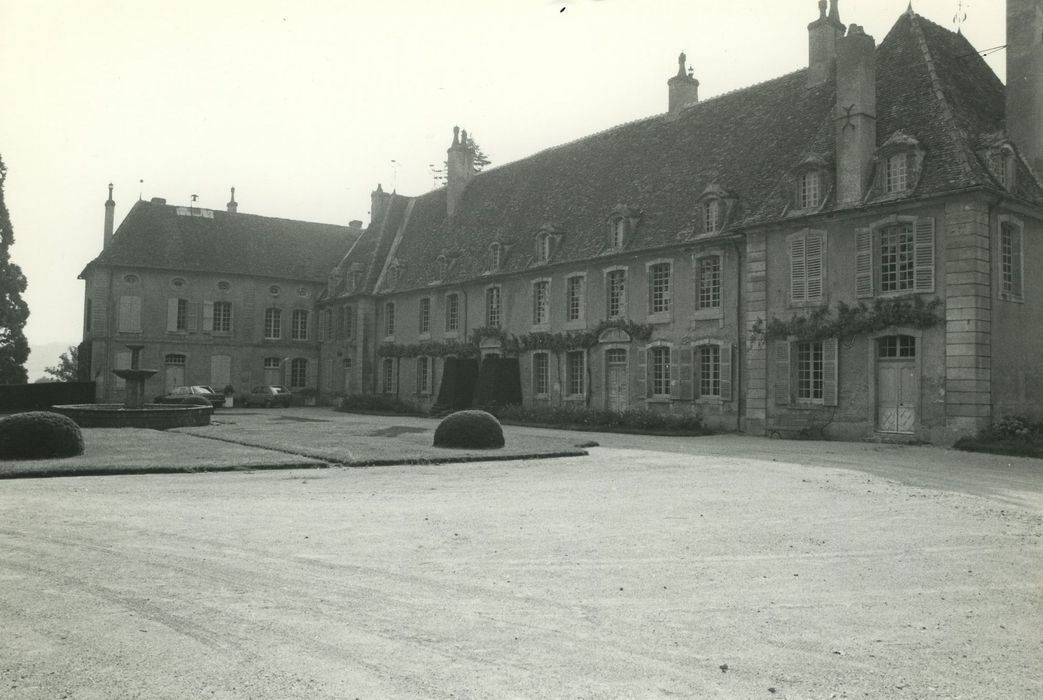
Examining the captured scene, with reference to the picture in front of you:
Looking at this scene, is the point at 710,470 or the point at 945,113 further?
the point at 945,113

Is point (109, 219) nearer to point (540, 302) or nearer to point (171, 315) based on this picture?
point (171, 315)

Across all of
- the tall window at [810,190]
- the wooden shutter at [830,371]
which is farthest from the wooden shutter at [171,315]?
the wooden shutter at [830,371]

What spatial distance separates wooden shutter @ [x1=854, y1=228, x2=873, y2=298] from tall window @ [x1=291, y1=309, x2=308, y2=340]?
3235 cm

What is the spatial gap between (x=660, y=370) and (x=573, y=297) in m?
4.84

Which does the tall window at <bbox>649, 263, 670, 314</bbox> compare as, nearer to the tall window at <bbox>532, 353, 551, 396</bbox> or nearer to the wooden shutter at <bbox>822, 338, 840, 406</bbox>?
the tall window at <bbox>532, 353, 551, 396</bbox>

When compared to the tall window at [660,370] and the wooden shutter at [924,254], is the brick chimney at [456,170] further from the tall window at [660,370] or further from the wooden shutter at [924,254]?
the wooden shutter at [924,254]

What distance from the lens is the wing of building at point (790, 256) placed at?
1912 centimetres

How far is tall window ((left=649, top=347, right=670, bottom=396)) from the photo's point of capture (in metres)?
25.3

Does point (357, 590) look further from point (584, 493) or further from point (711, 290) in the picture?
point (711, 290)

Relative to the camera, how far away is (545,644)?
476 centimetres

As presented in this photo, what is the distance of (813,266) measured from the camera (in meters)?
21.4

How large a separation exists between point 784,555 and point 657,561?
1.15m

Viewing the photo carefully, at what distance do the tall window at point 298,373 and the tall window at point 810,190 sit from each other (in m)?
30.7

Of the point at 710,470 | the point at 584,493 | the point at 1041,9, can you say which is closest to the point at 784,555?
the point at 584,493
